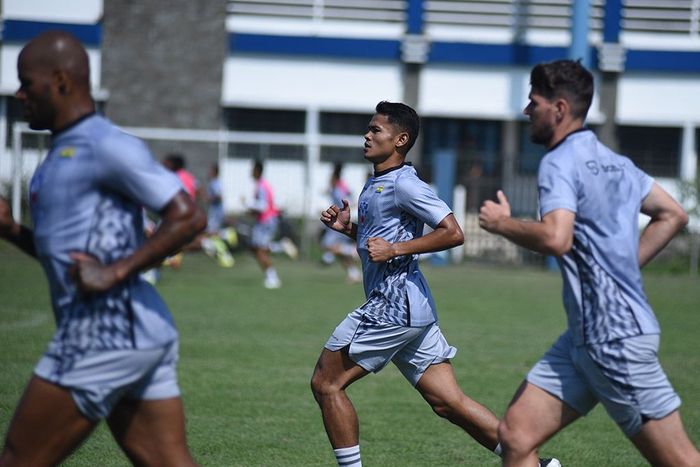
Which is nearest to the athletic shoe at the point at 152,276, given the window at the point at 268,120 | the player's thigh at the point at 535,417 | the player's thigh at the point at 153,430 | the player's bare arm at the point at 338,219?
the window at the point at 268,120

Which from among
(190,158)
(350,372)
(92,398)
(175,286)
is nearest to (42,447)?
(92,398)

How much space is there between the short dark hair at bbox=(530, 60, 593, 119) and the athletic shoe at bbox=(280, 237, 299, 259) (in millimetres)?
19596

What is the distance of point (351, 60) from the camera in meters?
27.1

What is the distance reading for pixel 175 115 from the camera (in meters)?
27.2

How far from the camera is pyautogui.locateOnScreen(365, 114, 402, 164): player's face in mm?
6426

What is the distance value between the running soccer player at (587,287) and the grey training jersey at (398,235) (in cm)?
144

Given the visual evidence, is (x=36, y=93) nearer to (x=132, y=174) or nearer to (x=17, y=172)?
(x=132, y=174)

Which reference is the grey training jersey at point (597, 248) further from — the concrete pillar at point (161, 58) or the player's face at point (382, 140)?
the concrete pillar at point (161, 58)

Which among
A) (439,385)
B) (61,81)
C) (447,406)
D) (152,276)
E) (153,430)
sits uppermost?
(61,81)

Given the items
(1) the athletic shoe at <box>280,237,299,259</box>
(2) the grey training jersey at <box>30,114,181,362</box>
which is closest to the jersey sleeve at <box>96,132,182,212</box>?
(2) the grey training jersey at <box>30,114,181,362</box>

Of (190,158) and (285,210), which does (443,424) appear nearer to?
(285,210)

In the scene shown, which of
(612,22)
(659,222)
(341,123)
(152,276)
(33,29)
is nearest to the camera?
(659,222)

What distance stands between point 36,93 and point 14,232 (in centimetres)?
82

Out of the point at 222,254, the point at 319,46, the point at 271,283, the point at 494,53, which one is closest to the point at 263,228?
the point at 271,283
